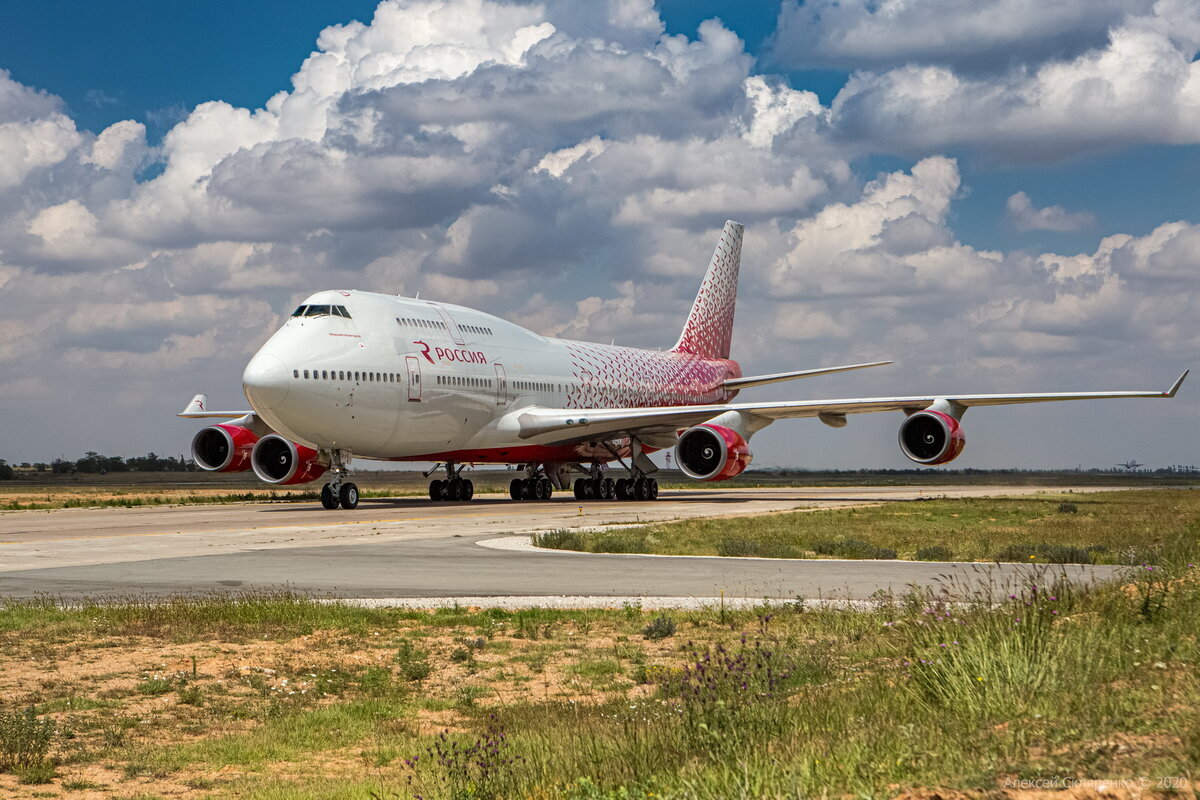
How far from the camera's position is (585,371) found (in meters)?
43.9

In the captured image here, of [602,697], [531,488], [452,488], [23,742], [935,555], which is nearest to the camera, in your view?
[23,742]

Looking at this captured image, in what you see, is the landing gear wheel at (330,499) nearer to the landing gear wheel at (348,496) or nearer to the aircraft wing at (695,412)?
the landing gear wheel at (348,496)

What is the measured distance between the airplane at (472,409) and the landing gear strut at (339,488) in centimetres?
4

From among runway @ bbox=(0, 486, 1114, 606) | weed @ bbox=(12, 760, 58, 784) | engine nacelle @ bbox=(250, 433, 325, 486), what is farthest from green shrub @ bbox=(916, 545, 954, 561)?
engine nacelle @ bbox=(250, 433, 325, 486)

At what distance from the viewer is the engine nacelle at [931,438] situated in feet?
120

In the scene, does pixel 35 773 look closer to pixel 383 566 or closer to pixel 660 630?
pixel 660 630

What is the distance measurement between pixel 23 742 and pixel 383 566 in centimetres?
1014

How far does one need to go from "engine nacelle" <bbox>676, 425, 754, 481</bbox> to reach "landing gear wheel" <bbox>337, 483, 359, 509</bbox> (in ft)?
33.6

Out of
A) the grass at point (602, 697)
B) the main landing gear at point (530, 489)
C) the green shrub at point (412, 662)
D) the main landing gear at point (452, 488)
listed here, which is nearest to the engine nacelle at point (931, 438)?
the main landing gear at point (530, 489)

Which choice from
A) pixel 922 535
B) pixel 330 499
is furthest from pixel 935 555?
pixel 330 499

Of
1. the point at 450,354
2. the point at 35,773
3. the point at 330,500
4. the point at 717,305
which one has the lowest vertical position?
the point at 35,773

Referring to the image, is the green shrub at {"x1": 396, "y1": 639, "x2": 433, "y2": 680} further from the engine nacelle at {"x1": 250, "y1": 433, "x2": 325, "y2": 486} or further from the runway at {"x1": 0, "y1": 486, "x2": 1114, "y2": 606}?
the engine nacelle at {"x1": 250, "y1": 433, "x2": 325, "y2": 486}

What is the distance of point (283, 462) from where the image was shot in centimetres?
3644

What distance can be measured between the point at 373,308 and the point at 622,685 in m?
25.8
